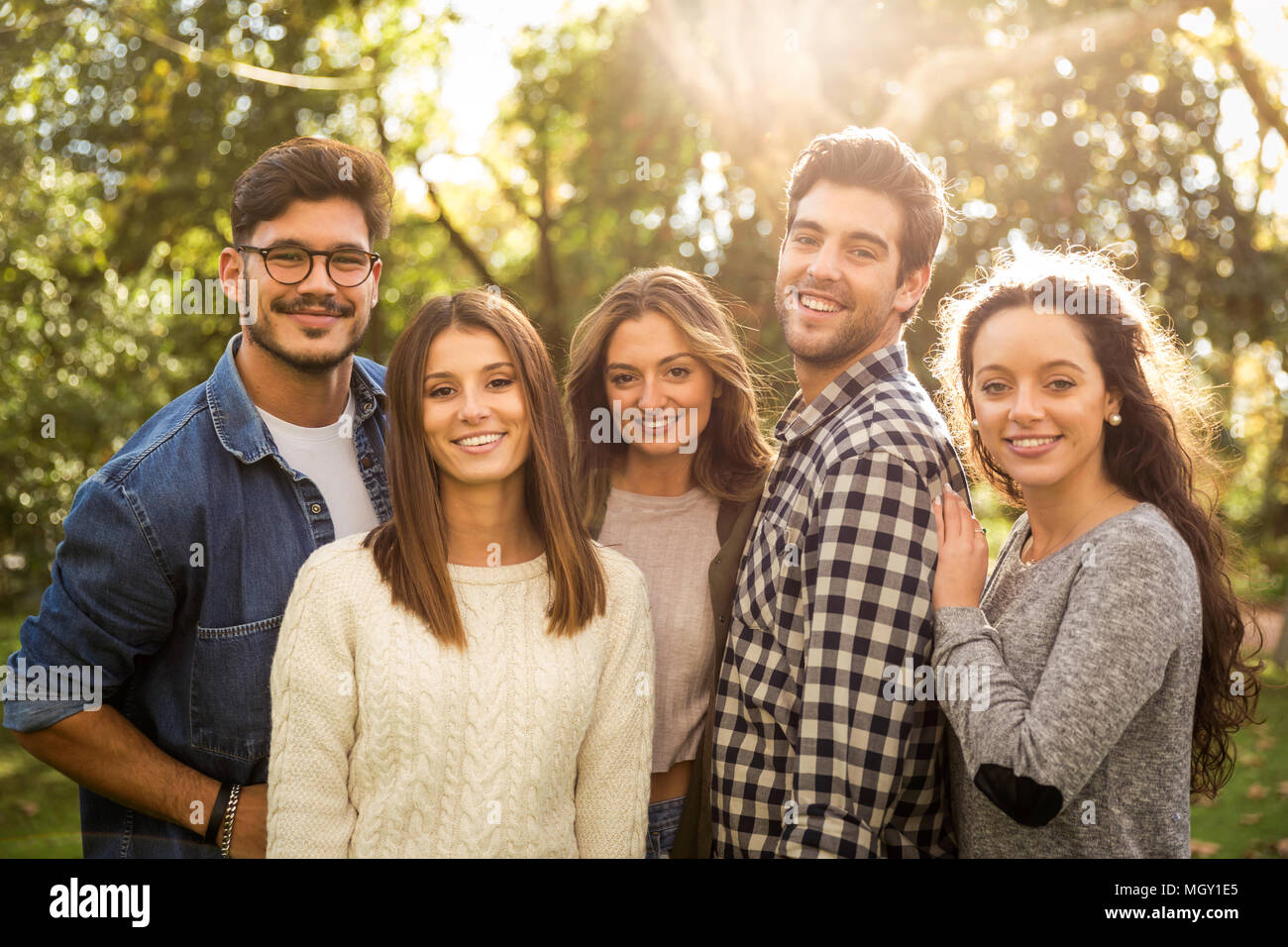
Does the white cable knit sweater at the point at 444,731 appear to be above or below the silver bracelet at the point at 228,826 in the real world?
above

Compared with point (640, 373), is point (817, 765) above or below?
below

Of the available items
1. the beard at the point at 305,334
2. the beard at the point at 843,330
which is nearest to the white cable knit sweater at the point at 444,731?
the beard at the point at 305,334

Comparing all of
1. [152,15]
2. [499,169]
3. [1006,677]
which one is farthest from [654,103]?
[1006,677]

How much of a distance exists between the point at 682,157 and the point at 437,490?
26.0 feet

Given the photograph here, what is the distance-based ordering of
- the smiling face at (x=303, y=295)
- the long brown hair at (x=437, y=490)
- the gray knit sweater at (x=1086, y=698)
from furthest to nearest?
1. the smiling face at (x=303, y=295)
2. the long brown hair at (x=437, y=490)
3. the gray knit sweater at (x=1086, y=698)

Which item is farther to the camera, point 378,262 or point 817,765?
point 378,262

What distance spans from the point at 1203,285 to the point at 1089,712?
27.3 ft

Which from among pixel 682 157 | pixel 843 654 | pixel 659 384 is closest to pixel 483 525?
pixel 659 384

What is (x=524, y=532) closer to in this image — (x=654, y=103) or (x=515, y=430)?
(x=515, y=430)

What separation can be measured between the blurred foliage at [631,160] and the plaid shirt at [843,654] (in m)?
5.13

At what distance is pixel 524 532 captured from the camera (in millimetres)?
2688

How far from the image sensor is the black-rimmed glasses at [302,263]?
287 centimetres

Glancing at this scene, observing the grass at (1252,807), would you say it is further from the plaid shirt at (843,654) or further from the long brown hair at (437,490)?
the long brown hair at (437,490)

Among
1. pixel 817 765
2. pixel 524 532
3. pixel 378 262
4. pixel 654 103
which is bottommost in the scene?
pixel 817 765
